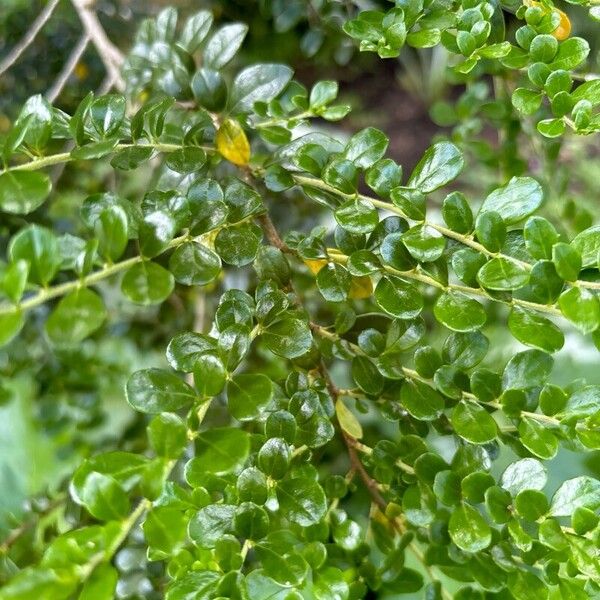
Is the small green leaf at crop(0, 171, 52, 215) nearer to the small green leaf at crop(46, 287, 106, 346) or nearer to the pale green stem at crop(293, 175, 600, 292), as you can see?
the small green leaf at crop(46, 287, 106, 346)

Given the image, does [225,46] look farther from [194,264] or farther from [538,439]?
[538,439]

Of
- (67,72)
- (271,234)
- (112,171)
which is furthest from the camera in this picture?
(112,171)

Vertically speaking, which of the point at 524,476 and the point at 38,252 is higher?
the point at 38,252

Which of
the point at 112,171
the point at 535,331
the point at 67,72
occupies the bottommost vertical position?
the point at 112,171

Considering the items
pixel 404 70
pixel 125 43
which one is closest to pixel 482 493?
pixel 125 43

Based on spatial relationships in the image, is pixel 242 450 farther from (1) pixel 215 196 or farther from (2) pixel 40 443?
(2) pixel 40 443

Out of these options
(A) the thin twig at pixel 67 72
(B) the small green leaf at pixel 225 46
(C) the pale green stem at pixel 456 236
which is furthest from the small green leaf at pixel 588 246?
(A) the thin twig at pixel 67 72

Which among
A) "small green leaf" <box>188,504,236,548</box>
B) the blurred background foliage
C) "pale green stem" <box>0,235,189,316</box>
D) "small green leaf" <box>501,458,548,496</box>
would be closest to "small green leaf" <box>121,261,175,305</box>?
"pale green stem" <box>0,235,189,316</box>

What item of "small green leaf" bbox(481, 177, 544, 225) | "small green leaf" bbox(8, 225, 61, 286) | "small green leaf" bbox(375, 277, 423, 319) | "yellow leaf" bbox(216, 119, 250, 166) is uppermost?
"small green leaf" bbox(8, 225, 61, 286)

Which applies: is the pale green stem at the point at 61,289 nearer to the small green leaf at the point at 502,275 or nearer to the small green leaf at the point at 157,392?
the small green leaf at the point at 157,392

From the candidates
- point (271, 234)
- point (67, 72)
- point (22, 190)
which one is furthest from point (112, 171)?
point (22, 190)
